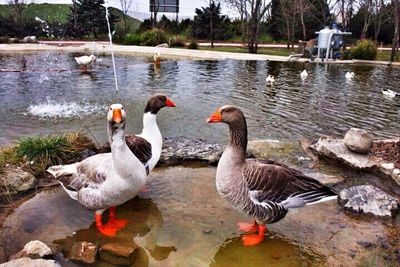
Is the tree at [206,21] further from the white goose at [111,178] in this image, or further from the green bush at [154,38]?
the white goose at [111,178]

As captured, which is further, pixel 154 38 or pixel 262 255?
pixel 154 38

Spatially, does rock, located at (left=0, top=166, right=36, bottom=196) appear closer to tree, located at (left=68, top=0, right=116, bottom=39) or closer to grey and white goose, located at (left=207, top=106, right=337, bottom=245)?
grey and white goose, located at (left=207, top=106, right=337, bottom=245)

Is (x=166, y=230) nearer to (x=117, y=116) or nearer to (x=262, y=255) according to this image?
(x=262, y=255)

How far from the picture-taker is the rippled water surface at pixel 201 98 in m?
9.42

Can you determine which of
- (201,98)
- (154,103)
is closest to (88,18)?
(201,98)

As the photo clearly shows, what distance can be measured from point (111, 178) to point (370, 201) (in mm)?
3411

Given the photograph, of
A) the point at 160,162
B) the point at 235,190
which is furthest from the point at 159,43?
the point at 235,190

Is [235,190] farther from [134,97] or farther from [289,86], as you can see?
[289,86]

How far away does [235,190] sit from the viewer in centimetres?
422

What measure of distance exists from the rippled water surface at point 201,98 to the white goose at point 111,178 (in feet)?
11.6

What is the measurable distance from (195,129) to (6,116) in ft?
16.4

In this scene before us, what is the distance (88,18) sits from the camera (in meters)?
42.5

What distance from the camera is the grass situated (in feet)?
19.6

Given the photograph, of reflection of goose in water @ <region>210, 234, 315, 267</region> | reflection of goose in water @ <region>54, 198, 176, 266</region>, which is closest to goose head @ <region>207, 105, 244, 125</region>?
reflection of goose in water @ <region>210, 234, 315, 267</region>
